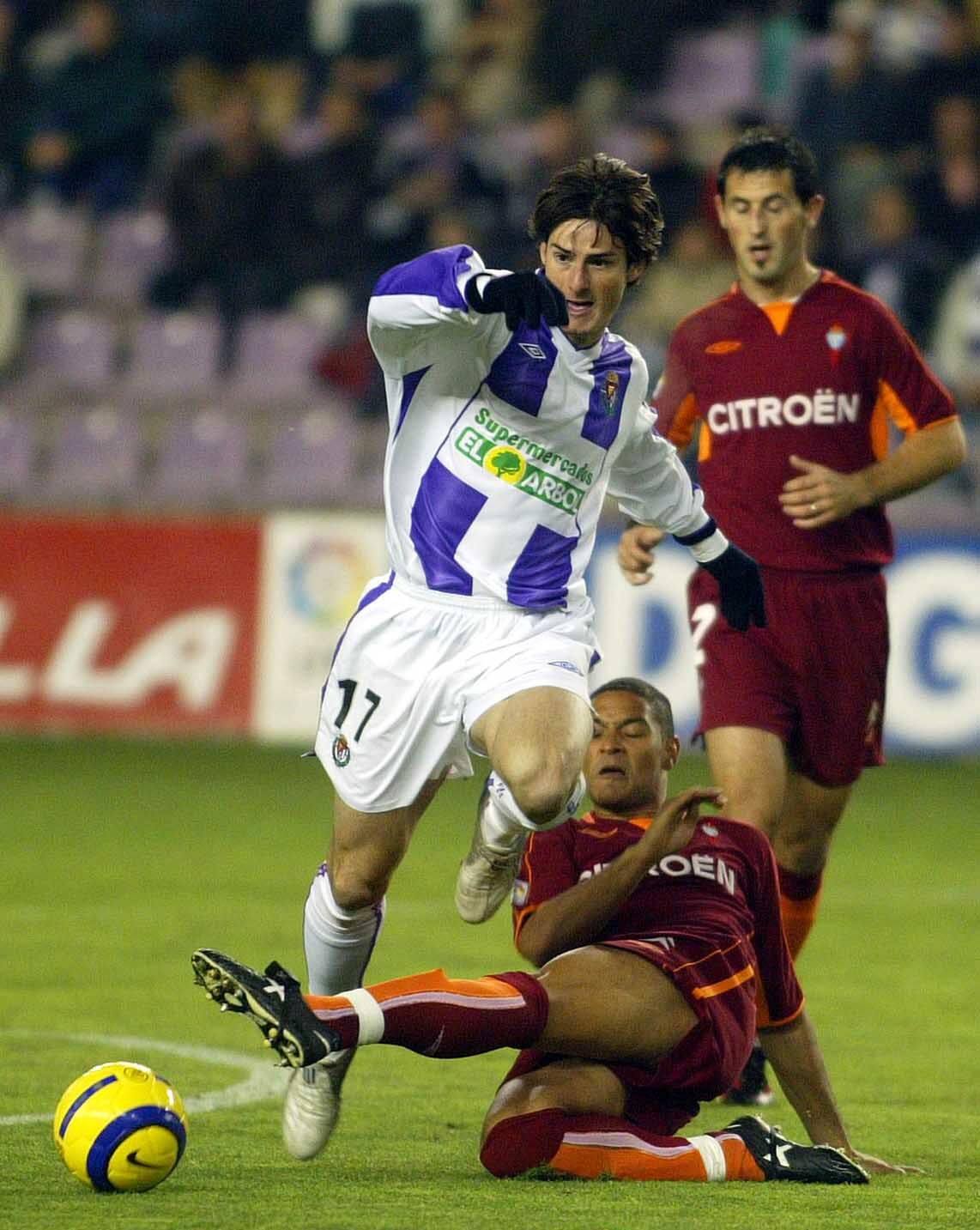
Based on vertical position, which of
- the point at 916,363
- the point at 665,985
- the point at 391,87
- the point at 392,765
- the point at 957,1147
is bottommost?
the point at 957,1147

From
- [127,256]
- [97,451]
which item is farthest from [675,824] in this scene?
[127,256]

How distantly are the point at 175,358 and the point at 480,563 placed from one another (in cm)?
1049

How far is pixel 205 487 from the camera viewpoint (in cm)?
1395

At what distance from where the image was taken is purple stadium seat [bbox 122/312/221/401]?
581 inches

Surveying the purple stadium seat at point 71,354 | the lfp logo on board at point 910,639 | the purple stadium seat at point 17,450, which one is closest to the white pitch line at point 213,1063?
the lfp logo on board at point 910,639

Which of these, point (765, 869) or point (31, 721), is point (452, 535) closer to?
point (765, 869)

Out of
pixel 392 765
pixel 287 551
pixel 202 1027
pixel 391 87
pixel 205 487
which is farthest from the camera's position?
pixel 391 87

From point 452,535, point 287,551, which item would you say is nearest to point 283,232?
point 287,551

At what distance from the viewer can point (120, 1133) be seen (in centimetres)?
393

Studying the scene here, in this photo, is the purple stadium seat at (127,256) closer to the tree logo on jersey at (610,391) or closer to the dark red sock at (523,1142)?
the tree logo on jersey at (610,391)

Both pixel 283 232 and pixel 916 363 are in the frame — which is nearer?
pixel 916 363

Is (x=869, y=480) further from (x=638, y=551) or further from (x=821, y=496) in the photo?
(x=638, y=551)

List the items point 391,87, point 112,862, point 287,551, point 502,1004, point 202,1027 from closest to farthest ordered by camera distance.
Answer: point 502,1004
point 202,1027
point 112,862
point 287,551
point 391,87

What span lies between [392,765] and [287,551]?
811 centimetres
